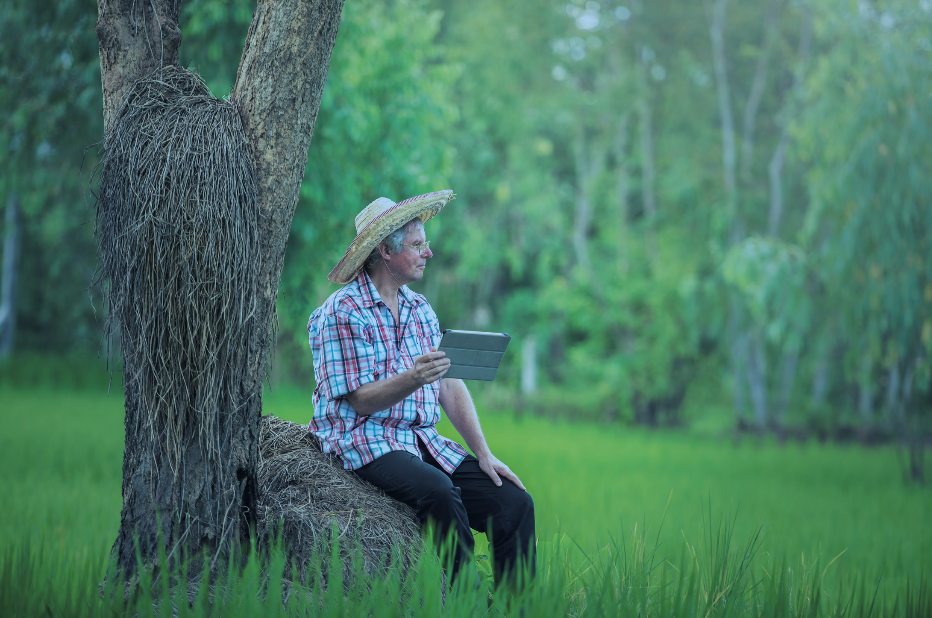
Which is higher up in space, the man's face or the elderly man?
the man's face

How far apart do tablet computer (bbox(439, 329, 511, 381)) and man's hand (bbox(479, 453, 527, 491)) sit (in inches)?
17.2

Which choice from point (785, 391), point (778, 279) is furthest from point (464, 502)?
point (785, 391)

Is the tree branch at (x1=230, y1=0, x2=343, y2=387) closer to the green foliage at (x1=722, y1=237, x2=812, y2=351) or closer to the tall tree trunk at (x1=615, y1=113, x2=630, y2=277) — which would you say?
the green foliage at (x1=722, y1=237, x2=812, y2=351)

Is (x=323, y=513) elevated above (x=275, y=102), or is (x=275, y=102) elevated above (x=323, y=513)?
(x=275, y=102)

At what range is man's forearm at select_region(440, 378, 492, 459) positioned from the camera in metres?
3.03

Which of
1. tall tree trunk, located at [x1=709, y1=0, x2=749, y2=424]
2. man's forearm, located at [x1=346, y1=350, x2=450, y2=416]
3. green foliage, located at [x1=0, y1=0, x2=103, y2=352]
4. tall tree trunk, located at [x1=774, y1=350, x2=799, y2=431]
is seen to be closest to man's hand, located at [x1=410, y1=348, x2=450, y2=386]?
man's forearm, located at [x1=346, y1=350, x2=450, y2=416]

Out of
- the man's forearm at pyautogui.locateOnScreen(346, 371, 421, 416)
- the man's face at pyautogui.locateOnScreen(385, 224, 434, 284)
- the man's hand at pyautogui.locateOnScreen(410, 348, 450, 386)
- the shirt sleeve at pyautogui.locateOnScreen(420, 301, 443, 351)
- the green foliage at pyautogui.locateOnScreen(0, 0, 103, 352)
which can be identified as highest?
the green foliage at pyautogui.locateOnScreen(0, 0, 103, 352)

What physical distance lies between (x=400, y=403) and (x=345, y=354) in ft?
0.96

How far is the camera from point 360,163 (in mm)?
9883

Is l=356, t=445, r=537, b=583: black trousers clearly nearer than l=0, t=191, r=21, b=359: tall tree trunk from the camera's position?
Yes

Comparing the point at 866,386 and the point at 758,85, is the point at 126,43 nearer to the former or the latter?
the point at 866,386

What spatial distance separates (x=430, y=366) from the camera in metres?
2.51

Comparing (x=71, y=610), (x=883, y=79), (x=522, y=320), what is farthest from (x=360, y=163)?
(x=522, y=320)

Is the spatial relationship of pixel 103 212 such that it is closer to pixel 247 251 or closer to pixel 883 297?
pixel 247 251
